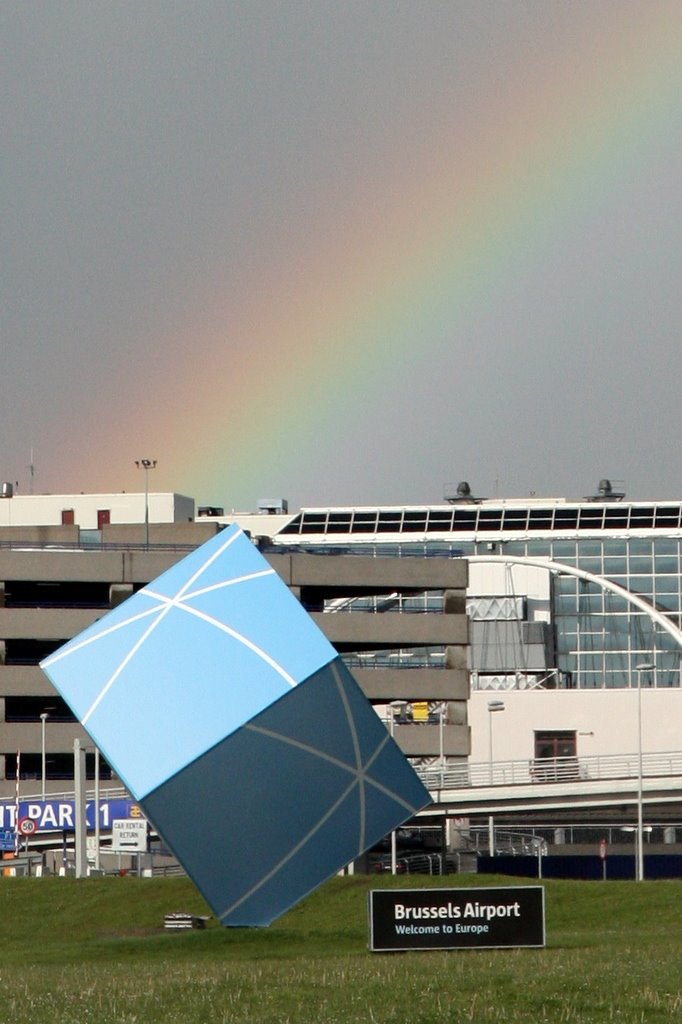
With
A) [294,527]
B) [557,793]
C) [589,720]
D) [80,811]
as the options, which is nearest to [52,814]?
[80,811]

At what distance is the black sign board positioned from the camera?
30.8 metres

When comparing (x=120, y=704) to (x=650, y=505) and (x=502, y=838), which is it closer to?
(x=502, y=838)

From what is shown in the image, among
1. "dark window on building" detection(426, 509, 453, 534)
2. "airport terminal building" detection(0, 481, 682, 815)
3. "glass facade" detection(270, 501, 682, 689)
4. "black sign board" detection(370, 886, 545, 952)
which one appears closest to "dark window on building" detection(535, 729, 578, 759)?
"airport terminal building" detection(0, 481, 682, 815)

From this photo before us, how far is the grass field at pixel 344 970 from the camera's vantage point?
2281cm

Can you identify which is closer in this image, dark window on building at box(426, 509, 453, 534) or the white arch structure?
the white arch structure

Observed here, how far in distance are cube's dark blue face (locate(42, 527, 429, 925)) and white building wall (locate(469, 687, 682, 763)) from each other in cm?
7361

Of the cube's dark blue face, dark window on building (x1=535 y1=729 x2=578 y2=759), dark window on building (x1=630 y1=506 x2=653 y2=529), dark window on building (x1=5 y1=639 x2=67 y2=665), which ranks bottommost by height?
dark window on building (x1=535 y1=729 x2=578 y2=759)

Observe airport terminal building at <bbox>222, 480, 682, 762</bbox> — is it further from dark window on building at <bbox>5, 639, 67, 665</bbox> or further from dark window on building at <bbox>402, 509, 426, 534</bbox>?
dark window on building at <bbox>5, 639, 67, 665</bbox>

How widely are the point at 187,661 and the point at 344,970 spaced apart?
1128 cm

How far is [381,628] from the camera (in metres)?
101

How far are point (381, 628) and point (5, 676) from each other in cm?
2044

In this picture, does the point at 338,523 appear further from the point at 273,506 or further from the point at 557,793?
the point at 557,793

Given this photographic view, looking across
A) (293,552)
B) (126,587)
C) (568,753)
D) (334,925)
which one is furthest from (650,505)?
(334,925)

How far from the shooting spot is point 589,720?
11288cm
